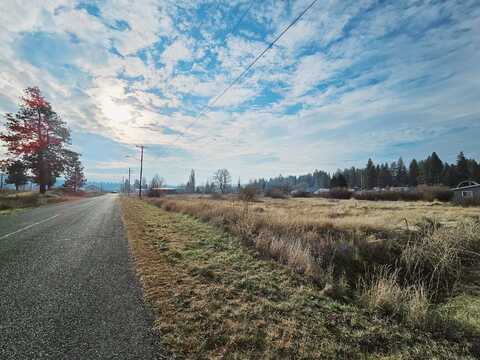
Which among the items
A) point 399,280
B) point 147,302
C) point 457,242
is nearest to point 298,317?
point 147,302

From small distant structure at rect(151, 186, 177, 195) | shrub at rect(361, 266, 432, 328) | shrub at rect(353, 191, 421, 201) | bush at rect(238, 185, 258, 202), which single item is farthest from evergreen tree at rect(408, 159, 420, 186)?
shrub at rect(361, 266, 432, 328)

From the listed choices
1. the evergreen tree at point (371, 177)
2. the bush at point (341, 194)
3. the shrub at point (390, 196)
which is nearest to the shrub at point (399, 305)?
the shrub at point (390, 196)

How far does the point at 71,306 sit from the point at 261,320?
275 centimetres

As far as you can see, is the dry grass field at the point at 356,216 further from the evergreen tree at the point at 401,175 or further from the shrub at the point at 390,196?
the evergreen tree at the point at 401,175

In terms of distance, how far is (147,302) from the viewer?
3.37 m

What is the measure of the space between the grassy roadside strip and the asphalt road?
0.31 metres

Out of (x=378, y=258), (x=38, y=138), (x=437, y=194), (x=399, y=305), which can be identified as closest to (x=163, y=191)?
(x=38, y=138)

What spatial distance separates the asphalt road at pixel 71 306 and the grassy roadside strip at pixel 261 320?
0.31 meters

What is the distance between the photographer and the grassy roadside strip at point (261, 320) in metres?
2.52

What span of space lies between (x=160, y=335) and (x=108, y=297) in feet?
4.83

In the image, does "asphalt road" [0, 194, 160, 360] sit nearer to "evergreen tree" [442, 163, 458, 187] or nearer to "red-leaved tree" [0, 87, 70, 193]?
"red-leaved tree" [0, 87, 70, 193]

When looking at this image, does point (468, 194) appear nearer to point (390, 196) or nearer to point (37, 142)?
point (390, 196)

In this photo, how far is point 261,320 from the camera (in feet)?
10.0

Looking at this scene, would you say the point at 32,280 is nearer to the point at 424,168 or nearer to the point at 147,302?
the point at 147,302
